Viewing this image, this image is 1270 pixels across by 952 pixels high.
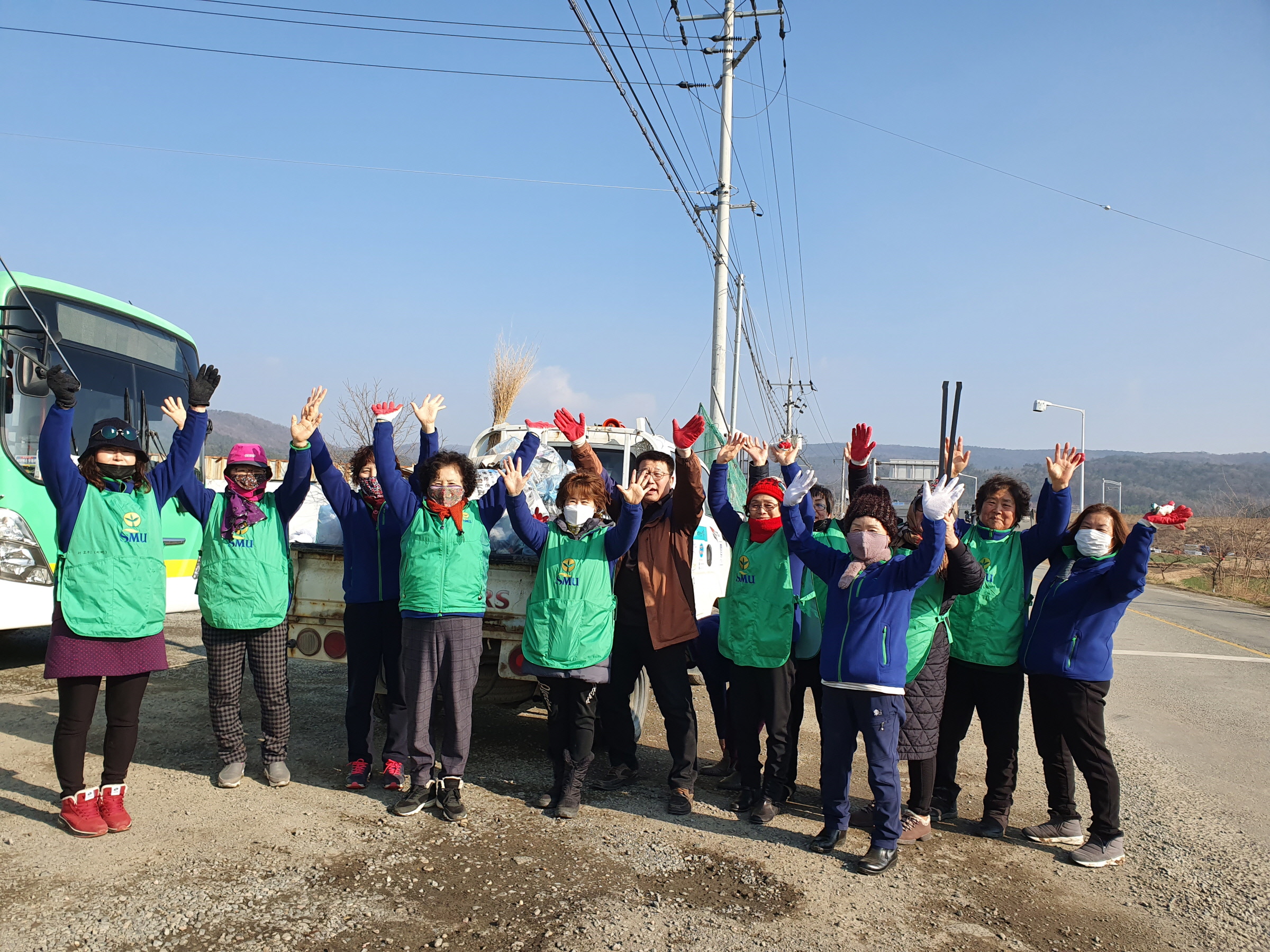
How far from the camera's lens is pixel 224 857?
377 cm

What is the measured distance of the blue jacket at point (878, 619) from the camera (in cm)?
405

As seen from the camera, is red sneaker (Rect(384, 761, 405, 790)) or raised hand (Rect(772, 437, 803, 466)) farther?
raised hand (Rect(772, 437, 803, 466))

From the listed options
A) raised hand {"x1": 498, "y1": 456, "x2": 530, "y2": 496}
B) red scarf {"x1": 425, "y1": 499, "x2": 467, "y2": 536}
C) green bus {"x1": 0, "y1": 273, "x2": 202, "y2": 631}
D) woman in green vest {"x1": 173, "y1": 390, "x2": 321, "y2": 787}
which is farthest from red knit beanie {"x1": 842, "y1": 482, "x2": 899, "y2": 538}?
green bus {"x1": 0, "y1": 273, "x2": 202, "y2": 631}

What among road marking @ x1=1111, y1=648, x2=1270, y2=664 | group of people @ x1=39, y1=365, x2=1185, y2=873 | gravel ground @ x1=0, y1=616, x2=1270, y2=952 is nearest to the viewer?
gravel ground @ x1=0, y1=616, x2=1270, y2=952

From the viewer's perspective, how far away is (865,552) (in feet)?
14.1

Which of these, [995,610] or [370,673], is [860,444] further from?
[370,673]

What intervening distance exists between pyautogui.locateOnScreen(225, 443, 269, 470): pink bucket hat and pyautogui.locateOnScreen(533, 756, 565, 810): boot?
2267 millimetres

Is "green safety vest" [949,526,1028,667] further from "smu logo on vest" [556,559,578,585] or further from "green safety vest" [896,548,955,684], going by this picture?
"smu logo on vest" [556,559,578,585]

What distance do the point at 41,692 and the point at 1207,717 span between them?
9810mm

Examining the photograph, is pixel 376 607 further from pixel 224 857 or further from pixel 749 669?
pixel 749 669

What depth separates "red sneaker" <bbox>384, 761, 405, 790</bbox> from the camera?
15.3 feet

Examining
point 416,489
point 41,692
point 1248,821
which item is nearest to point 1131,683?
point 1248,821

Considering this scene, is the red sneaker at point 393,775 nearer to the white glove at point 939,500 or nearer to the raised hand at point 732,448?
the raised hand at point 732,448

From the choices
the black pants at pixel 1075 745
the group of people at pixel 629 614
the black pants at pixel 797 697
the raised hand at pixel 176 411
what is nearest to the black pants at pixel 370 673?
the group of people at pixel 629 614
